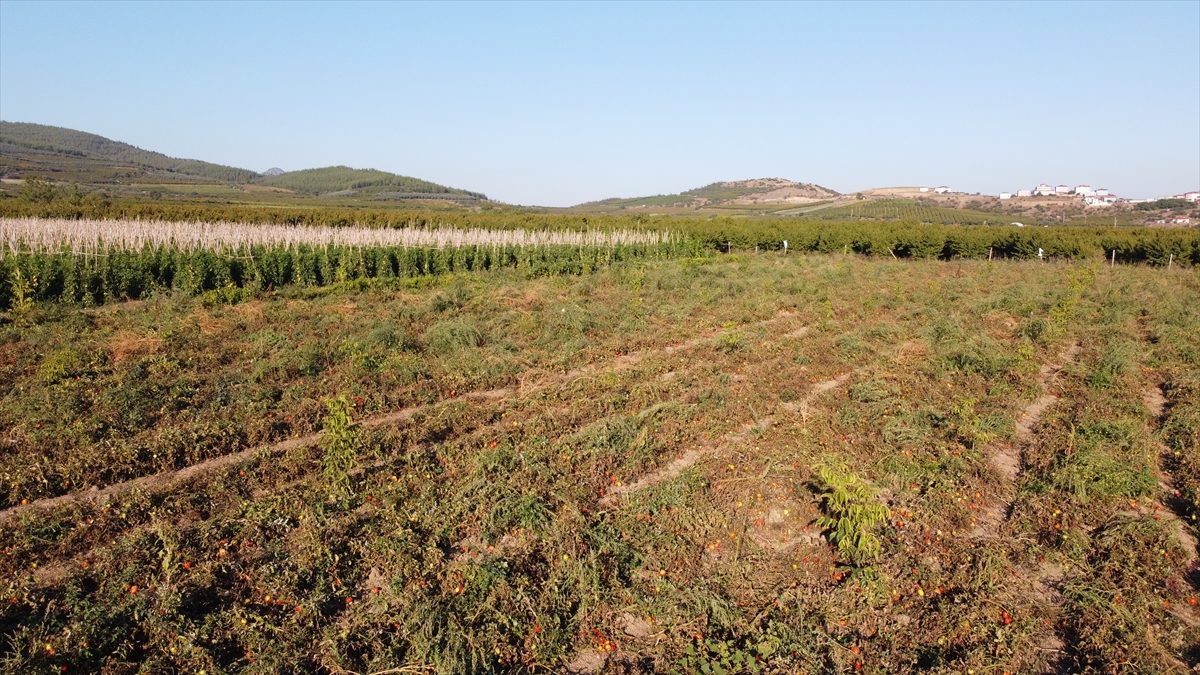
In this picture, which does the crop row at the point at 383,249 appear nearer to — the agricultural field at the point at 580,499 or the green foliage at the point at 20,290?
the green foliage at the point at 20,290

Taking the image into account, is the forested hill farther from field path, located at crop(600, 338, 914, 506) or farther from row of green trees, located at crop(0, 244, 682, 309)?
field path, located at crop(600, 338, 914, 506)

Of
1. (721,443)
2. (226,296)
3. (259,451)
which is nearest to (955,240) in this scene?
(721,443)

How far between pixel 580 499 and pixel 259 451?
331 centimetres

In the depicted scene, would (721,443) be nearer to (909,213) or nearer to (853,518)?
(853,518)

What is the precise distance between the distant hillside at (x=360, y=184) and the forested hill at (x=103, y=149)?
26.8 ft

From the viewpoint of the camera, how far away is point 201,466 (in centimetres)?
647

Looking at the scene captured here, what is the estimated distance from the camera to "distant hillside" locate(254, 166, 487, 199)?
119 m

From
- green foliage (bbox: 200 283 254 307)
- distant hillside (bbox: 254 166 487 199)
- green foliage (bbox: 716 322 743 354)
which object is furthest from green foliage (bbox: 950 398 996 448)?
distant hillside (bbox: 254 166 487 199)

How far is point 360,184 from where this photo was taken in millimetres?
125875

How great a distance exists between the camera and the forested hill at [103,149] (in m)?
127

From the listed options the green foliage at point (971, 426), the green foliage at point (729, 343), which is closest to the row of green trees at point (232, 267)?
the green foliage at point (729, 343)

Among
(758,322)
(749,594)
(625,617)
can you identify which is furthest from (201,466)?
(758,322)

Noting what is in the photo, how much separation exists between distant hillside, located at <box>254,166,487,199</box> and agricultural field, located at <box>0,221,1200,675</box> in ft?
348

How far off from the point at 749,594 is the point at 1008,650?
1.58 metres
